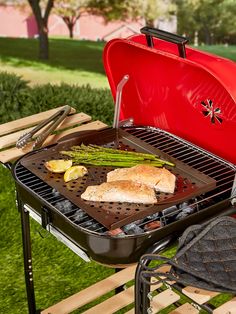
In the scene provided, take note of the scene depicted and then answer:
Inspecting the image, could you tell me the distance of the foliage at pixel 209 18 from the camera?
488 inches

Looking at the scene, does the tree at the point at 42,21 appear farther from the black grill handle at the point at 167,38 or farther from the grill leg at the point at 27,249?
the black grill handle at the point at 167,38

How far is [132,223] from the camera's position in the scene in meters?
2.14

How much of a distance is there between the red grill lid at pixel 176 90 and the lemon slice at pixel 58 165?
570 millimetres

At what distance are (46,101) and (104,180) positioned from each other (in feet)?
11.4

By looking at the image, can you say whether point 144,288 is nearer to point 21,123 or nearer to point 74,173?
point 74,173

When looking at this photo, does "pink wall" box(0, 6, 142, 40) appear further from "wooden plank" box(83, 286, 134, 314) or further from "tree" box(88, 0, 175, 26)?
"wooden plank" box(83, 286, 134, 314)

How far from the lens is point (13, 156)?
2832mm

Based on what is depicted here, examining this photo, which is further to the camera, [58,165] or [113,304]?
[113,304]

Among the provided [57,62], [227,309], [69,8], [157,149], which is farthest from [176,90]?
[69,8]

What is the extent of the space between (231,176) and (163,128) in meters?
0.54

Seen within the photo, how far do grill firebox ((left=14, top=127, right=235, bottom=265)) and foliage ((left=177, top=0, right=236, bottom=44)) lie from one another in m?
10.3

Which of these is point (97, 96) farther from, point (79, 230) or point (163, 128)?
point (79, 230)

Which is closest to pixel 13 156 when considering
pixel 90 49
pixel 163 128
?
pixel 163 128

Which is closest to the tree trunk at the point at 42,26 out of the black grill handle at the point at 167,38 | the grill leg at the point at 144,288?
the black grill handle at the point at 167,38
